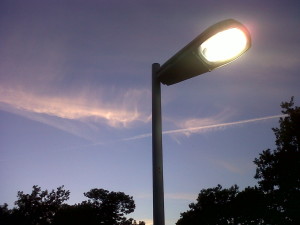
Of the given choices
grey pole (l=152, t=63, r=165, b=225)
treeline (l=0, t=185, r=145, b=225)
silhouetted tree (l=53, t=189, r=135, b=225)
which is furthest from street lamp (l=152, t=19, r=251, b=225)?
silhouetted tree (l=53, t=189, r=135, b=225)

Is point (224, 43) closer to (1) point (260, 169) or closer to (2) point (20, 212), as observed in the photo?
(1) point (260, 169)

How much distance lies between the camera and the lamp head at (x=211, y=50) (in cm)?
209

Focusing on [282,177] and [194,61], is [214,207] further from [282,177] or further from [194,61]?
[194,61]

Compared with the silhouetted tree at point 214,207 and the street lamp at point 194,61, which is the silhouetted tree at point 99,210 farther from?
the street lamp at point 194,61

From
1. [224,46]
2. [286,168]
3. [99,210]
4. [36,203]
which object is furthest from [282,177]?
[99,210]

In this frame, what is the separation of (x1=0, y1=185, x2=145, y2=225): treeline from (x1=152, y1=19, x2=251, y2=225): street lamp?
48.4 m

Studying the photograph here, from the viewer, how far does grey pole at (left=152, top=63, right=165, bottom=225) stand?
6.70 feet

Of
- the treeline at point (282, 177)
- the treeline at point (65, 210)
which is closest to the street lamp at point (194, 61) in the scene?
the treeline at point (282, 177)

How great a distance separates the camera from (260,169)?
28844mm

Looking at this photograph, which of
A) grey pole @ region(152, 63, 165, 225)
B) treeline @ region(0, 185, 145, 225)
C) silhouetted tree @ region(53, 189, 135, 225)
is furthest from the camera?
silhouetted tree @ region(53, 189, 135, 225)

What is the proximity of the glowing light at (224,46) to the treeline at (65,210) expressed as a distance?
161 feet

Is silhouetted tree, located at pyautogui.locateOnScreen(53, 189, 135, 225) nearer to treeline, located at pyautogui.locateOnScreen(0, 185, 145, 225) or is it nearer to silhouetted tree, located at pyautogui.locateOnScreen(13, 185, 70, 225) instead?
treeline, located at pyautogui.locateOnScreen(0, 185, 145, 225)

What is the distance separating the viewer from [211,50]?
2287 mm

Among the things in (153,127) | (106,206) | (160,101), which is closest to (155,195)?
(153,127)
